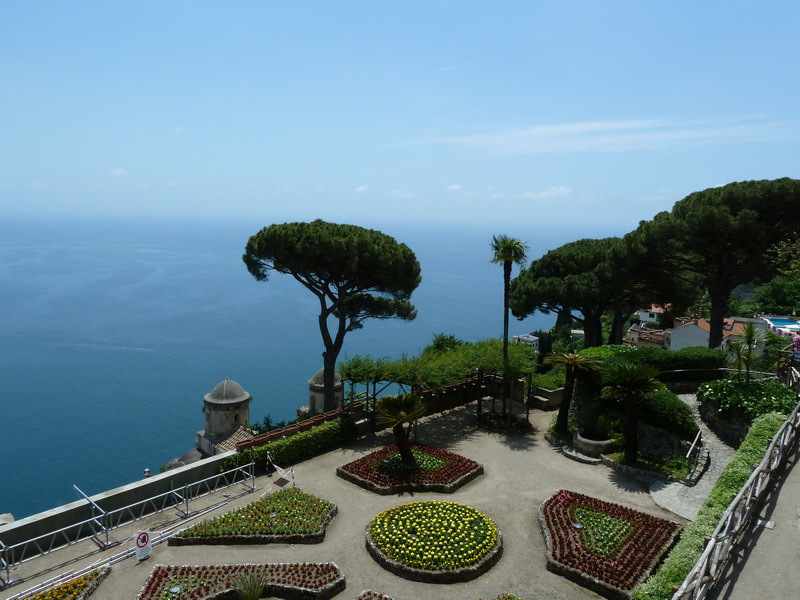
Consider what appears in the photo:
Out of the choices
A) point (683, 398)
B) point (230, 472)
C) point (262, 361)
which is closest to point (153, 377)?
point (262, 361)

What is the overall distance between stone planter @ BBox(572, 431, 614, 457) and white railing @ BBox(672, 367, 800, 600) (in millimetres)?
8167

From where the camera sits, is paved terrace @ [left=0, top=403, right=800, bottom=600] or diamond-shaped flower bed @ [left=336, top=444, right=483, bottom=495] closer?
paved terrace @ [left=0, top=403, right=800, bottom=600]

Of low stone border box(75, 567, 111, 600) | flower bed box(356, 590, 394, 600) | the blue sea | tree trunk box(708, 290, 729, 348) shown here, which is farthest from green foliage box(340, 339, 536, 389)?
low stone border box(75, 567, 111, 600)

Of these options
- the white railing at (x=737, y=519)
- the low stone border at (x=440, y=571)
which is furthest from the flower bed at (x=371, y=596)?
the white railing at (x=737, y=519)

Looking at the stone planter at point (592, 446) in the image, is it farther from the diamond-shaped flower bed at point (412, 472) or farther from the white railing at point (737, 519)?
the white railing at point (737, 519)

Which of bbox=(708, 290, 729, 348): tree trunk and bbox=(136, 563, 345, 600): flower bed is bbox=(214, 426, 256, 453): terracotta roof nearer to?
bbox=(136, 563, 345, 600): flower bed

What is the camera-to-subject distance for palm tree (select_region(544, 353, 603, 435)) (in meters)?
23.6

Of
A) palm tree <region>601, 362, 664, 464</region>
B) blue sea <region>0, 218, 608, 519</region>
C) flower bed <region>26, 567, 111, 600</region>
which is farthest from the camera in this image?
blue sea <region>0, 218, 608, 519</region>

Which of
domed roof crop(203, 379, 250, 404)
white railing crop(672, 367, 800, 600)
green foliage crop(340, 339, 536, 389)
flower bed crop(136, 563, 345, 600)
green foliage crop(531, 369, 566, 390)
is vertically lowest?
domed roof crop(203, 379, 250, 404)

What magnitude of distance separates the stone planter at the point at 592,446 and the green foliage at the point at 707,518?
6.51 metres

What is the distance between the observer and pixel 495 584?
1416cm

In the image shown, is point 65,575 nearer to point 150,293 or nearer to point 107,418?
point 107,418

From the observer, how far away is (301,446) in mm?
22391

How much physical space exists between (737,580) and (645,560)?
5.98 m
